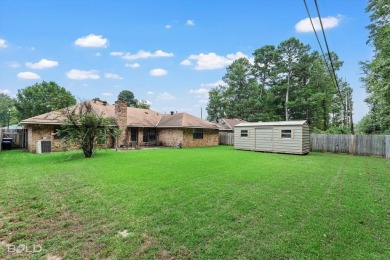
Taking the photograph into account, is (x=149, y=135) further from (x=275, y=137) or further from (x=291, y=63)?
(x=291, y=63)

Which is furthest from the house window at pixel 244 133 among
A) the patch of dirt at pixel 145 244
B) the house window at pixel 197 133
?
the patch of dirt at pixel 145 244

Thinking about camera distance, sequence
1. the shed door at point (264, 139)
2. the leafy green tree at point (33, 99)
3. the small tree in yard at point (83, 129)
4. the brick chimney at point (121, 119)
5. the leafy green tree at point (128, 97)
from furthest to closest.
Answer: the leafy green tree at point (128, 97) → the leafy green tree at point (33, 99) → the brick chimney at point (121, 119) → the shed door at point (264, 139) → the small tree in yard at point (83, 129)

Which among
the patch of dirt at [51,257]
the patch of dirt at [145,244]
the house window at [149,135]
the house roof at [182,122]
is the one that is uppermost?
the house roof at [182,122]

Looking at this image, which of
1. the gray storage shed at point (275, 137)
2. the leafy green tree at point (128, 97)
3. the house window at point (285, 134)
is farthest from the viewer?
the leafy green tree at point (128, 97)

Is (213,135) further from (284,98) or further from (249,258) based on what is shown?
(249,258)

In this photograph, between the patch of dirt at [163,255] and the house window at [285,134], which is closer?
the patch of dirt at [163,255]

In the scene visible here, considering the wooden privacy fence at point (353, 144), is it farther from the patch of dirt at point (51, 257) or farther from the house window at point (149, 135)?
the patch of dirt at point (51, 257)

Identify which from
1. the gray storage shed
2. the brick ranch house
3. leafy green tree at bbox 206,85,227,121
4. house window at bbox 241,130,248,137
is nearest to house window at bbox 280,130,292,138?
the gray storage shed

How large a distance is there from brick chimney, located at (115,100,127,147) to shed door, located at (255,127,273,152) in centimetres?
1043

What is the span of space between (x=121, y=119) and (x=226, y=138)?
35.1ft

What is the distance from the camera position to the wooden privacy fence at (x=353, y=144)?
12.9m

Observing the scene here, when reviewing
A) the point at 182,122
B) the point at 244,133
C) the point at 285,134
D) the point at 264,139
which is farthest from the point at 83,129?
the point at 285,134

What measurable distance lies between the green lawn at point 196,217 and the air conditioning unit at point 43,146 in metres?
7.97

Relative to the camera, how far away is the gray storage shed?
45.2 feet
